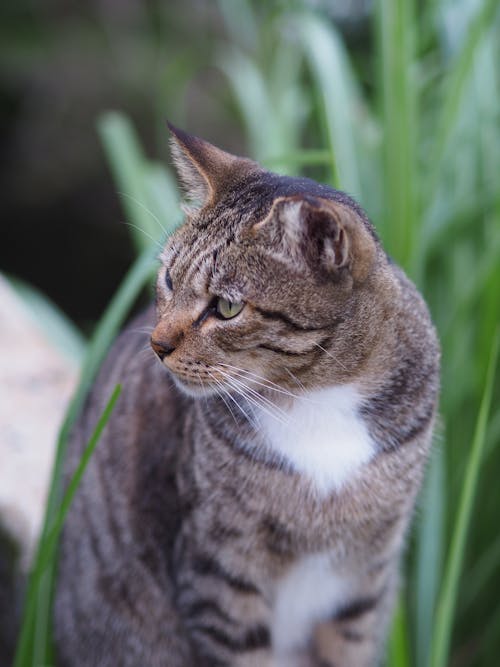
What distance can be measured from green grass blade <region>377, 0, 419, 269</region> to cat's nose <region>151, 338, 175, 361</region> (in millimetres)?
692

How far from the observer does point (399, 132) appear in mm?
1697

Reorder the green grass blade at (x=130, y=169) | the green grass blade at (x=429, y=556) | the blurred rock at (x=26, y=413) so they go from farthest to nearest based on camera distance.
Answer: the green grass blade at (x=130, y=169) → the blurred rock at (x=26, y=413) → the green grass blade at (x=429, y=556)

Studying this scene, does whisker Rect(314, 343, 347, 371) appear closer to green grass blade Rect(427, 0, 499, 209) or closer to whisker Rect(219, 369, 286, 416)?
whisker Rect(219, 369, 286, 416)

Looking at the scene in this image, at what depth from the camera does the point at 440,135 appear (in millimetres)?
1713

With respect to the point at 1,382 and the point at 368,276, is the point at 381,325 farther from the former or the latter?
the point at 1,382

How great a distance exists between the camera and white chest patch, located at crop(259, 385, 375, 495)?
1177 mm

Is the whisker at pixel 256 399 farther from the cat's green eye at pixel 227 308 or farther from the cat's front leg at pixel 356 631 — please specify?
the cat's front leg at pixel 356 631

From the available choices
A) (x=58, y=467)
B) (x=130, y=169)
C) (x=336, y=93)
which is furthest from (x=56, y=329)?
(x=58, y=467)

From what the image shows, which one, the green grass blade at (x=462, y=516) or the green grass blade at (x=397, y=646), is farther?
the green grass blade at (x=397, y=646)

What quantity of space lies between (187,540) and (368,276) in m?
0.49

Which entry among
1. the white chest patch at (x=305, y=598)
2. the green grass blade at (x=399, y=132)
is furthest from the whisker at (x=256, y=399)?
the green grass blade at (x=399, y=132)

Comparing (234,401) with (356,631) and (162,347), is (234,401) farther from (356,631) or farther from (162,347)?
(356,631)

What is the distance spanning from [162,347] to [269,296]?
163 mm

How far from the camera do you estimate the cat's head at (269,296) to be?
1.05 metres
